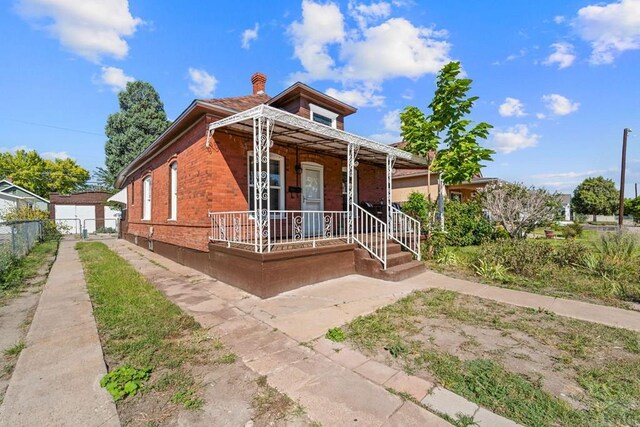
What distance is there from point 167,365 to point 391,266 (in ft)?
16.4

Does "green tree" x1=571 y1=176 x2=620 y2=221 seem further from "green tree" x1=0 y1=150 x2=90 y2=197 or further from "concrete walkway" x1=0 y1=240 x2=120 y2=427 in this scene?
"green tree" x1=0 y1=150 x2=90 y2=197

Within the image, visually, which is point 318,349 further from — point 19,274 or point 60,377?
point 19,274

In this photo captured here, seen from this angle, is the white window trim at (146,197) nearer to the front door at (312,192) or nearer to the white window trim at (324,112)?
the front door at (312,192)

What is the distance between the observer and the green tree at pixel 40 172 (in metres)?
34.7

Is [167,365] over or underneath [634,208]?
underneath

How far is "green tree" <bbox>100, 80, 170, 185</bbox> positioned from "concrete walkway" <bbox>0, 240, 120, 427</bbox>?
2658 centimetres

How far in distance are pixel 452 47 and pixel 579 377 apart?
1001 cm

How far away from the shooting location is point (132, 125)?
1064 inches

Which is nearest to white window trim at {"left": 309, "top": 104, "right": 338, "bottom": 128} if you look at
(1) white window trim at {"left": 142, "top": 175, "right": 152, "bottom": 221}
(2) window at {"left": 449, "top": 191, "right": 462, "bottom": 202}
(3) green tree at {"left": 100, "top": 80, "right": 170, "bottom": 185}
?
(1) white window trim at {"left": 142, "top": 175, "right": 152, "bottom": 221}

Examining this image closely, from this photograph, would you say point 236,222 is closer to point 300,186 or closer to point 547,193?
point 300,186

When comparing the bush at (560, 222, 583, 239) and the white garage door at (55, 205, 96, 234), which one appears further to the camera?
the white garage door at (55, 205, 96, 234)

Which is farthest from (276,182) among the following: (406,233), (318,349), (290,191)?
(318,349)

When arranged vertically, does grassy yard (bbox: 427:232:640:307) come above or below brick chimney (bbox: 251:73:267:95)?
below

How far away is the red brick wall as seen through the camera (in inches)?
274
